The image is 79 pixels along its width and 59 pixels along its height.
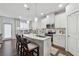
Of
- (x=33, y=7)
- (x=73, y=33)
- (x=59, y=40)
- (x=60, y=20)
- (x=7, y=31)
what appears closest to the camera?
(x=73, y=33)

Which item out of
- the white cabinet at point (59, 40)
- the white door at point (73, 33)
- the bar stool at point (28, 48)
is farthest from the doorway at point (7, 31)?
the white door at point (73, 33)

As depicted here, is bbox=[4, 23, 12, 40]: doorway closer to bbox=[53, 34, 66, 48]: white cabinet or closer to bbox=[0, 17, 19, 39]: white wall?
bbox=[0, 17, 19, 39]: white wall

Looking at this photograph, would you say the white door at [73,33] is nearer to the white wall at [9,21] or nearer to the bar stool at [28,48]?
the bar stool at [28,48]

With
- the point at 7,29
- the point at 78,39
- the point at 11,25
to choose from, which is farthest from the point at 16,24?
the point at 78,39

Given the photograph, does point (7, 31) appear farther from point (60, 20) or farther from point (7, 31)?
point (60, 20)

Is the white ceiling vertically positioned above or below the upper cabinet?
above

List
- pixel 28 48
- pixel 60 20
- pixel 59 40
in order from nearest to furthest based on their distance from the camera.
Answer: pixel 28 48 → pixel 59 40 → pixel 60 20

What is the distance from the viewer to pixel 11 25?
8.38m

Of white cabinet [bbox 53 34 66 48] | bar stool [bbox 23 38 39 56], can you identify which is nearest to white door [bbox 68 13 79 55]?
white cabinet [bbox 53 34 66 48]

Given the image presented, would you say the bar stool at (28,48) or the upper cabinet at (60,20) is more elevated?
the upper cabinet at (60,20)

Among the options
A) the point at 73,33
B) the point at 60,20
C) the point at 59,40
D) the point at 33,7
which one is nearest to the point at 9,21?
the point at 33,7

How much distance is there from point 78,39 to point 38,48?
1.66 meters

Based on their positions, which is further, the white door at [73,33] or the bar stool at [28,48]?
the white door at [73,33]

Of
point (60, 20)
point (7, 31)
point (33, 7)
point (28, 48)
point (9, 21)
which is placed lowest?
point (28, 48)
